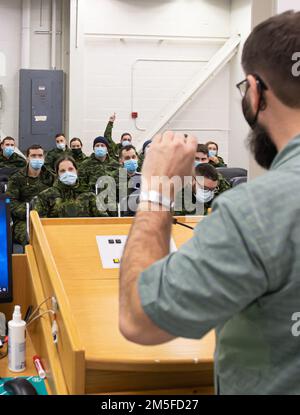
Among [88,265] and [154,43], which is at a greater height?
[154,43]

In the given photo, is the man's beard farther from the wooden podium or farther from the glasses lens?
the wooden podium

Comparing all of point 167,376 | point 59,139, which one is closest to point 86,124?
point 59,139

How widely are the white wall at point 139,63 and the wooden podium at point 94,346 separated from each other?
7.21 metres

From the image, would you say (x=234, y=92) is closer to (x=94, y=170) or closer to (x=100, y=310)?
(x=94, y=170)

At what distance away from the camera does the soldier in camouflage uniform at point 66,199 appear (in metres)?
3.98

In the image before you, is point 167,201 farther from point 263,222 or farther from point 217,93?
point 217,93

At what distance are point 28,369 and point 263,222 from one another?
104 cm

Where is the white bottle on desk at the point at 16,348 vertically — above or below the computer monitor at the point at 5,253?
below

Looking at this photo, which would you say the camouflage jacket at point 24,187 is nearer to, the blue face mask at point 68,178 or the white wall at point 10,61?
the blue face mask at point 68,178

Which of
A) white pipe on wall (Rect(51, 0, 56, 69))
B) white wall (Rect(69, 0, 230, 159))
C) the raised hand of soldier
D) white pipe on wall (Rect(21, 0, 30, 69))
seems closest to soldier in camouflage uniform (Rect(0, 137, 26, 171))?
white wall (Rect(69, 0, 230, 159))

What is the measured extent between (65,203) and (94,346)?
9.93ft

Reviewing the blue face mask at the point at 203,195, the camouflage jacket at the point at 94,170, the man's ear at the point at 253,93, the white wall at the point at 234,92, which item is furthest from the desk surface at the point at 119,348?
the white wall at the point at 234,92

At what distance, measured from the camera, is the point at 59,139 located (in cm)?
762

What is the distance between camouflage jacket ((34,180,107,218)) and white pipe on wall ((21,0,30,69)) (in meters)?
5.03
